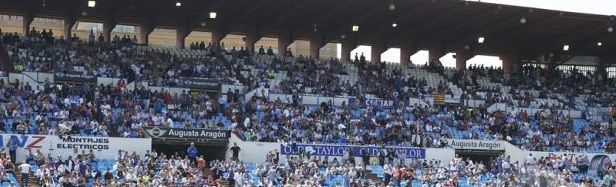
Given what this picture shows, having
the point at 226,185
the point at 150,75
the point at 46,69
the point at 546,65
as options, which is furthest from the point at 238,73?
the point at 546,65

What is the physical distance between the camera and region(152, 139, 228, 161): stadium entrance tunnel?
44.9 metres

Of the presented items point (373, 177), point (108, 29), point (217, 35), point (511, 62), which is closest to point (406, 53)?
point (511, 62)

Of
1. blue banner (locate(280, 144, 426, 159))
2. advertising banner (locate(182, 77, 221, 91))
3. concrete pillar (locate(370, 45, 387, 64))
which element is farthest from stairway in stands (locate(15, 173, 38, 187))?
concrete pillar (locate(370, 45, 387, 64))

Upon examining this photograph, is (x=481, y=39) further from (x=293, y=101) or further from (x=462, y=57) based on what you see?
(x=293, y=101)

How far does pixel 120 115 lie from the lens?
44.4 meters

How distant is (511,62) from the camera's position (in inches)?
2736

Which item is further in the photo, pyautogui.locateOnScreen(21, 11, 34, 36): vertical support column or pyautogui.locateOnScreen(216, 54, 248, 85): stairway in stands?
pyautogui.locateOnScreen(21, 11, 34, 36): vertical support column

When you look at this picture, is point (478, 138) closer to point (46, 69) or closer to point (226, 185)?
point (226, 185)

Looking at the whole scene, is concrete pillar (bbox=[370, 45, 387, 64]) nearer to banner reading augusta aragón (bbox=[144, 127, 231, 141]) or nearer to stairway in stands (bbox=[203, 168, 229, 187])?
banner reading augusta aragón (bbox=[144, 127, 231, 141])

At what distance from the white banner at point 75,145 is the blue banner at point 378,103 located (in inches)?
548

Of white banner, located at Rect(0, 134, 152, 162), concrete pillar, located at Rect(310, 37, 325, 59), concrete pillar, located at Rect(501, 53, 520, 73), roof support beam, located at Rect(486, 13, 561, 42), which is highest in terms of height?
roof support beam, located at Rect(486, 13, 561, 42)

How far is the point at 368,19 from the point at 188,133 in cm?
1823

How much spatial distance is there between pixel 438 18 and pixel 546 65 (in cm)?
1398

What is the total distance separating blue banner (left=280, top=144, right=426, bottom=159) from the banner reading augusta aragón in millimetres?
2730
